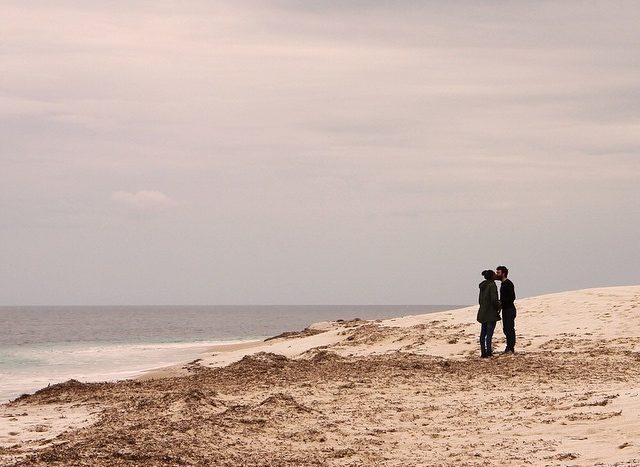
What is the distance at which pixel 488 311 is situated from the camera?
20.4 metres

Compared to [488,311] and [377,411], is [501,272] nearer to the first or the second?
[488,311]

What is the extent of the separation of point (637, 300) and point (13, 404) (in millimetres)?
15896

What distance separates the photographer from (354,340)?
1046 inches

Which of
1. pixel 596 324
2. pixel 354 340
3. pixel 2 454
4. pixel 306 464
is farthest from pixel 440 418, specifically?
pixel 354 340

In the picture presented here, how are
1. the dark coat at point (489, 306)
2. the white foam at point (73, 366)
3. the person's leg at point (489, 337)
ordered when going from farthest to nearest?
the white foam at point (73, 366), the dark coat at point (489, 306), the person's leg at point (489, 337)

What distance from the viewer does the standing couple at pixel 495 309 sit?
2033 centimetres

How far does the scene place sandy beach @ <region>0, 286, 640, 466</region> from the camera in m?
10.7

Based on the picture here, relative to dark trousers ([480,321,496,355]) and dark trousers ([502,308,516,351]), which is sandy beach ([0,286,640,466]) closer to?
dark trousers ([502,308,516,351])

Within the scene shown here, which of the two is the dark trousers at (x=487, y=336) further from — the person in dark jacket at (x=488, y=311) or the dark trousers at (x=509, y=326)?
the dark trousers at (x=509, y=326)

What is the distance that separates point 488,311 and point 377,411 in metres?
7.02

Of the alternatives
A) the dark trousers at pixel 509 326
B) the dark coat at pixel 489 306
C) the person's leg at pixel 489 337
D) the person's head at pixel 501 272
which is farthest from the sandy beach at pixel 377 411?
the person's head at pixel 501 272

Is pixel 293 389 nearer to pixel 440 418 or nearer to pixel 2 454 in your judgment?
pixel 440 418

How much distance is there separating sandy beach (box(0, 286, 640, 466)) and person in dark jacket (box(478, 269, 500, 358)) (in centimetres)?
66

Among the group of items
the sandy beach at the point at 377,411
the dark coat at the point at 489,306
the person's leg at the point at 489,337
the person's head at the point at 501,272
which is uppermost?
the person's head at the point at 501,272
